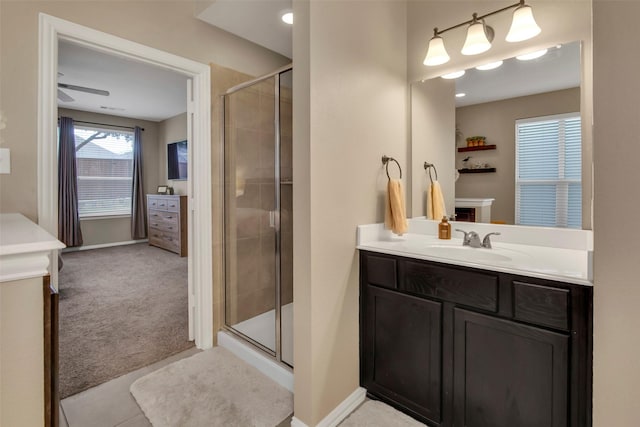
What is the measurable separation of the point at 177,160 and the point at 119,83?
202 cm

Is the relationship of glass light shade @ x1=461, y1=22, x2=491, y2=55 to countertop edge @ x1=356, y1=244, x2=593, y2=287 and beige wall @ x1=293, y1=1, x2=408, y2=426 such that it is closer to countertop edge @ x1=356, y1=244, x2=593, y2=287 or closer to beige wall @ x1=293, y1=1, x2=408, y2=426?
beige wall @ x1=293, y1=1, x2=408, y2=426

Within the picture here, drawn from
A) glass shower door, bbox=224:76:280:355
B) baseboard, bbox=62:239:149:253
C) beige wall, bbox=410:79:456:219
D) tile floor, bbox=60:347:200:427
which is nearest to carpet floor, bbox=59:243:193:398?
tile floor, bbox=60:347:200:427

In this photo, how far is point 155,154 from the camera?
6629mm

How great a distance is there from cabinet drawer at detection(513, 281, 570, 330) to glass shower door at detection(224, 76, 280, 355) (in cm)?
156

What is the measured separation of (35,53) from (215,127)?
105 centimetres

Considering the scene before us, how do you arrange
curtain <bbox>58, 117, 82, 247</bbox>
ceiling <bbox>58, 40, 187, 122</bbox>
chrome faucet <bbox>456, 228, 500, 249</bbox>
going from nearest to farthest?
1. chrome faucet <bbox>456, 228, 500, 249</bbox>
2. ceiling <bbox>58, 40, 187, 122</bbox>
3. curtain <bbox>58, 117, 82, 247</bbox>

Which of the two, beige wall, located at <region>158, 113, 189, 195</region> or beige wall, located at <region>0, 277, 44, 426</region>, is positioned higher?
beige wall, located at <region>158, 113, 189, 195</region>

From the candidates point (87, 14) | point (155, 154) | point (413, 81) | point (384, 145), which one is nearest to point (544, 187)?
point (384, 145)

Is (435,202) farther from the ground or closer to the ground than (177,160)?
closer to the ground

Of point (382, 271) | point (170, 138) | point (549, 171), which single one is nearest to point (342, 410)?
point (382, 271)

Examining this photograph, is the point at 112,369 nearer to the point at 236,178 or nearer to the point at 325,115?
the point at 236,178

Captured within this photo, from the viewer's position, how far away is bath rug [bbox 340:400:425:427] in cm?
158

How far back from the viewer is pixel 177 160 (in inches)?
241

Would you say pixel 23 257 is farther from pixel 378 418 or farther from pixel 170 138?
pixel 170 138
